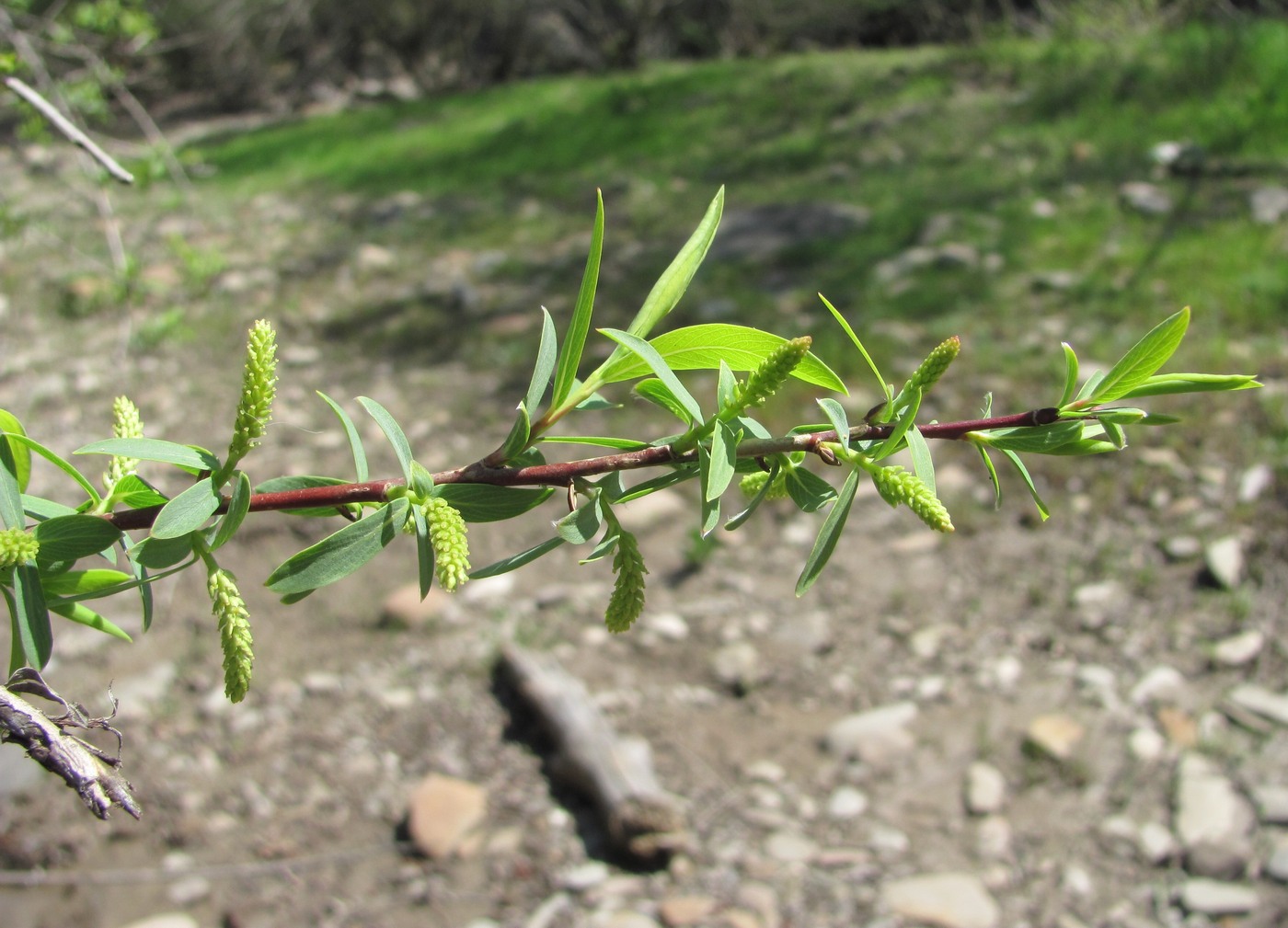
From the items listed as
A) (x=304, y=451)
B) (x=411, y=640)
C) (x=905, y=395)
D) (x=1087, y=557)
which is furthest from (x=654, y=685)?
(x=905, y=395)

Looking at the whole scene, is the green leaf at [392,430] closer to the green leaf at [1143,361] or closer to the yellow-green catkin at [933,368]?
the yellow-green catkin at [933,368]

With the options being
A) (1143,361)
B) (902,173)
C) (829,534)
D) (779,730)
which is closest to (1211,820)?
(779,730)

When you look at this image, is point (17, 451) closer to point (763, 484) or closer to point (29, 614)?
point (29, 614)

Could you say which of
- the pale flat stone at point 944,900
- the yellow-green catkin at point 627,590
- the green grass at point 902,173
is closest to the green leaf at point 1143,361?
the yellow-green catkin at point 627,590

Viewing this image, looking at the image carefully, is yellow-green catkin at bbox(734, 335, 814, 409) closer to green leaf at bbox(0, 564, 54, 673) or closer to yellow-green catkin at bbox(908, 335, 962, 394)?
yellow-green catkin at bbox(908, 335, 962, 394)

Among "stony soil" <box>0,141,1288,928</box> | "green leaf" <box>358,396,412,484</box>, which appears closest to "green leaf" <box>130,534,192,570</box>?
"green leaf" <box>358,396,412,484</box>
